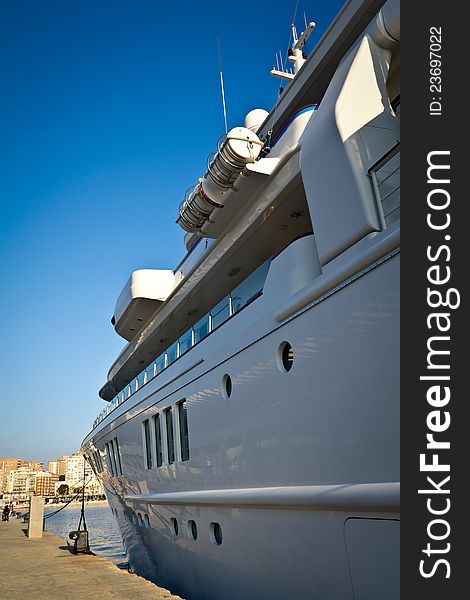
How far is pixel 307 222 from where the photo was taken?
6.89 m

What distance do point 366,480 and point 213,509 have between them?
3.08 metres

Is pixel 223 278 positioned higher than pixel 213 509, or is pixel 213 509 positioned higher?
pixel 223 278

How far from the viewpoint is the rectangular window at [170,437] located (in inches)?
325

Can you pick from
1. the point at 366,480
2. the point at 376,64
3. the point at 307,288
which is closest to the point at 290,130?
the point at 376,64

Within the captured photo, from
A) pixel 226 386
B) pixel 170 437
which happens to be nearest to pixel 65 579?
pixel 170 437

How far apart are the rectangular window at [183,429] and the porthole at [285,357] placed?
2.99 metres

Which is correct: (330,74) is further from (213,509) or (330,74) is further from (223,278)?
(213,509)

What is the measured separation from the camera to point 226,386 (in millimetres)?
6324

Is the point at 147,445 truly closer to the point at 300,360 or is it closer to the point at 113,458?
the point at 113,458

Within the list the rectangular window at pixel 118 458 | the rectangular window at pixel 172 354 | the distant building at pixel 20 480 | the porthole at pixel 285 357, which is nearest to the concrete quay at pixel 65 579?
the rectangular window at pixel 118 458

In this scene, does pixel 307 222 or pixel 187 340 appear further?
pixel 187 340

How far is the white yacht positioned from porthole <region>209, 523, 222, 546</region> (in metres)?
0.02

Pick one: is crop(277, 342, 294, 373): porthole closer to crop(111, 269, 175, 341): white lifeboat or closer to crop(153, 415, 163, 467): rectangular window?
crop(153, 415, 163, 467): rectangular window

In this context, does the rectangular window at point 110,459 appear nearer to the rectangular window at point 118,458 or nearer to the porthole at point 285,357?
the rectangular window at point 118,458
